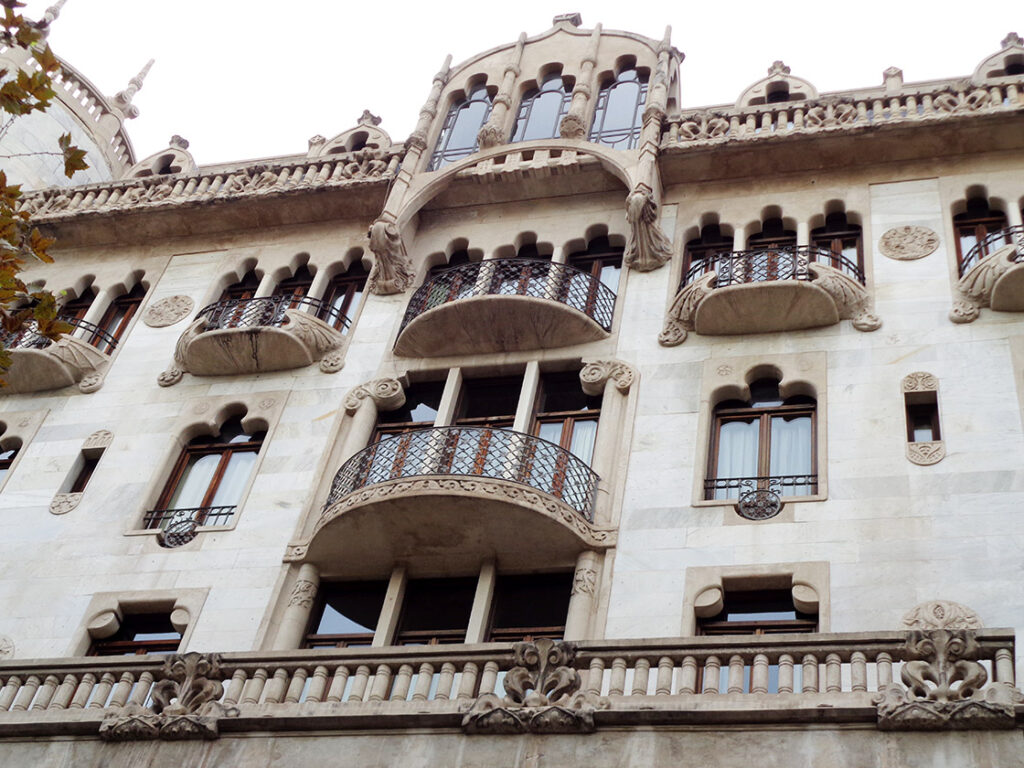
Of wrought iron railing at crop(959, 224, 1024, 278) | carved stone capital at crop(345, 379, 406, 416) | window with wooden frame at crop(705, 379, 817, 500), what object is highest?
wrought iron railing at crop(959, 224, 1024, 278)

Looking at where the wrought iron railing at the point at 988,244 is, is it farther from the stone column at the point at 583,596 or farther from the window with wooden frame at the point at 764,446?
the stone column at the point at 583,596

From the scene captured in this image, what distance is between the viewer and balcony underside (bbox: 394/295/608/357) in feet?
68.0

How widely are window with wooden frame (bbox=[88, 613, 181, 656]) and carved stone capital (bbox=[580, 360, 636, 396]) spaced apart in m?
6.75

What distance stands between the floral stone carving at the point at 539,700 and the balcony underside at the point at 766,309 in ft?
24.1

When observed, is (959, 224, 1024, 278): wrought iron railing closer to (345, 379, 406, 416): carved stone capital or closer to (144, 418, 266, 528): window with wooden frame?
(345, 379, 406, 416): carved stone capital

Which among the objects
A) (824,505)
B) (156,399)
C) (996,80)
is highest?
(996,80)

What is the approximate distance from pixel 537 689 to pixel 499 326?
8026 mm

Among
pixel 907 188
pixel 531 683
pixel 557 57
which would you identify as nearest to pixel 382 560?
pixel 531 683

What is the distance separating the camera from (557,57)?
2686 centimetres

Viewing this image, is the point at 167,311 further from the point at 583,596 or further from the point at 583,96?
the point at 583,596

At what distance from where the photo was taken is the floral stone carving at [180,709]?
14750 mm

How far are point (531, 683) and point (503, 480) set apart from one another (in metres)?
3.85

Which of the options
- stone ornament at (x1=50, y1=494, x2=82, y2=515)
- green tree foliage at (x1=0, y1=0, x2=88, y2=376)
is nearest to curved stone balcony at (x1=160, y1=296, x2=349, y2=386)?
stone ornament at (x1=50, y1=494, x2=82, y2=515)

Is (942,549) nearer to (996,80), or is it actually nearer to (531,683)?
(531,683)
